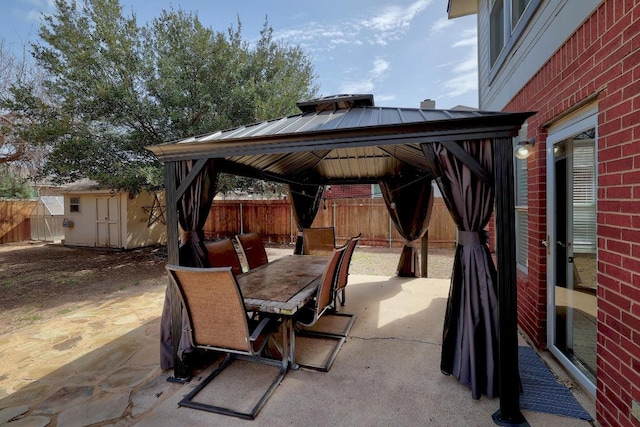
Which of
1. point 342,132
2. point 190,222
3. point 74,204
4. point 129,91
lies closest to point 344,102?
point 342,132

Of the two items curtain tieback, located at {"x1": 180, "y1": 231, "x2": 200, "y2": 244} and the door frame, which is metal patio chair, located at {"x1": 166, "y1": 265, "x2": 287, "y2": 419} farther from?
the door frame

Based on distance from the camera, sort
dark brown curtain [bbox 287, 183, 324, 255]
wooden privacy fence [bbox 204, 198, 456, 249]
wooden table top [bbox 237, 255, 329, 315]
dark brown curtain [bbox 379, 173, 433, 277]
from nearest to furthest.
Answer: wooden table top [bbox 237, 255, 329, 315] < dark brown curtain [bbox 379, 173, 433, 277] < dark brown curtain [bbox 287, 183, 324, 255] < wooden privacy fence [bbox 204, 198, 456, 249]

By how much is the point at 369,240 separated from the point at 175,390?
849cm

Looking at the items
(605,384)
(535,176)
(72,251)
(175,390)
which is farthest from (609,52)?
(72,251)

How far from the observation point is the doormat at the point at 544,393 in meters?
2.20

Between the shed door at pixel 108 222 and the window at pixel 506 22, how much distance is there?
1117cm

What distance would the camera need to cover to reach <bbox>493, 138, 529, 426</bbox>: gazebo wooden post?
6.99 ft

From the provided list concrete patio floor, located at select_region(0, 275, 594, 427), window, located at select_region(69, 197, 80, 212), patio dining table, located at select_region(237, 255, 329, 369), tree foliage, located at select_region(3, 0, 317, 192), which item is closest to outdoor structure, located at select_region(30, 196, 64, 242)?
window, located at select_region(69, 197, 80, 212)

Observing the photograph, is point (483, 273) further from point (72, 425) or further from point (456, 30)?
point (456, 30)

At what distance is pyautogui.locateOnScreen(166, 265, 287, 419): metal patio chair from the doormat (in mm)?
2066

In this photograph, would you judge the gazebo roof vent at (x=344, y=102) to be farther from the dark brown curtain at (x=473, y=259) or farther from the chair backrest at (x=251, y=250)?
the chair backrest at (x=251, y=250)

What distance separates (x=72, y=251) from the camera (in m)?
10.2

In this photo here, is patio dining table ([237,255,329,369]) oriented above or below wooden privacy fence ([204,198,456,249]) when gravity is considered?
below

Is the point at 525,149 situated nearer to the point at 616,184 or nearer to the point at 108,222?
the point at 616,184
